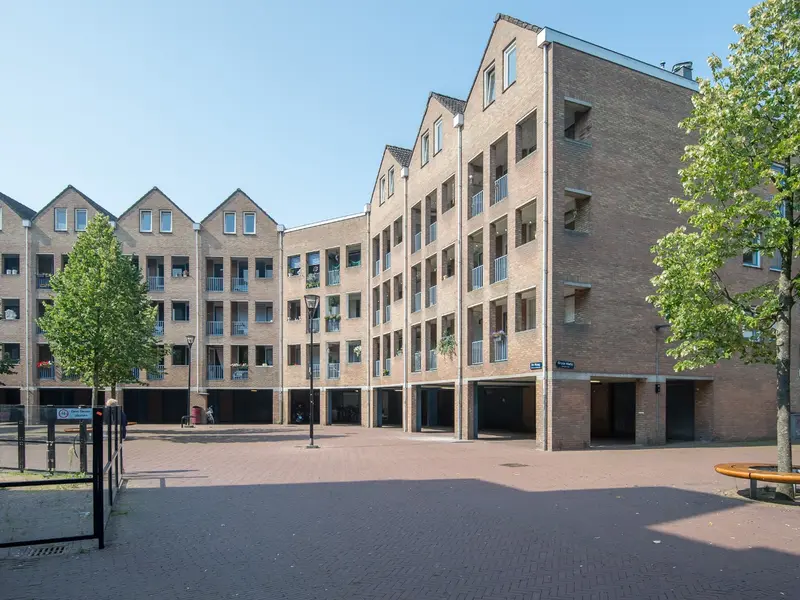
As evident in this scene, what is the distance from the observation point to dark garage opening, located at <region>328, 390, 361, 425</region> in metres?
46.8

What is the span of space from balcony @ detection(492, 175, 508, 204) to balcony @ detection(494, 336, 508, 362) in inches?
214

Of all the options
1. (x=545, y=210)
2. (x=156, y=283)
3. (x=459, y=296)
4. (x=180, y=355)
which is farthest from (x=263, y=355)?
(x=545, y=210)

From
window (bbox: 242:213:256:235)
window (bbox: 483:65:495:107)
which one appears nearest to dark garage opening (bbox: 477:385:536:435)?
window (bbox: 483:65:495:107)

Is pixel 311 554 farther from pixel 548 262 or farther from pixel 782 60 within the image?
pixel 548 262

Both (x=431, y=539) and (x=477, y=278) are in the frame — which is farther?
(x=477, y=278)

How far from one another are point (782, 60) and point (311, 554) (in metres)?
11.9

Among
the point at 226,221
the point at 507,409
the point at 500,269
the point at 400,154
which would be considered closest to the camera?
the point at 500,269

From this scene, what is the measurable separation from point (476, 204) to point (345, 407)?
23460mm

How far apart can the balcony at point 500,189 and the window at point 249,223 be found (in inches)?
980

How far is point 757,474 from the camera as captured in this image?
1142 centimetres

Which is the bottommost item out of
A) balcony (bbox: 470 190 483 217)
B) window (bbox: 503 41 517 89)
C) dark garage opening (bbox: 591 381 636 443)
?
dark garage opening (bbox: 591 381 636 443)

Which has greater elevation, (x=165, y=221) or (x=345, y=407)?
(x=165, y=221)

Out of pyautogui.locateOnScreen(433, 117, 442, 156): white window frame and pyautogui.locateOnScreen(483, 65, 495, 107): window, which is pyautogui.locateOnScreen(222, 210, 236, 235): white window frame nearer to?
pyautogui.locateOnScreen(433, 117, 442, 156): white window frame

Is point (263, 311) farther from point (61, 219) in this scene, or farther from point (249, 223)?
point (61, 219)
